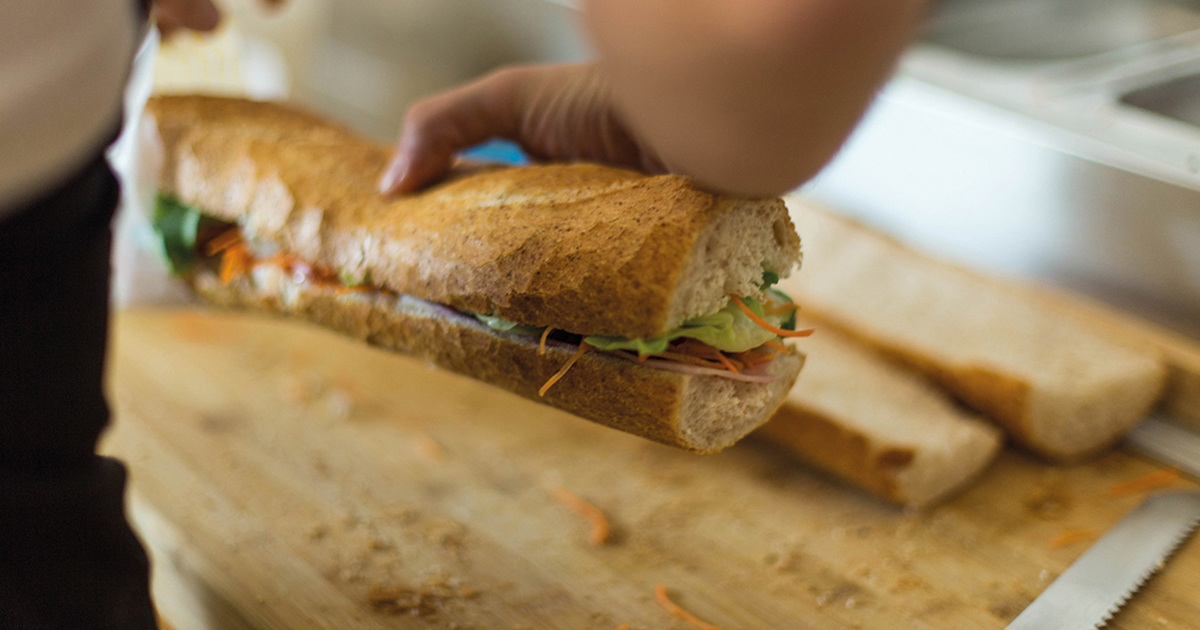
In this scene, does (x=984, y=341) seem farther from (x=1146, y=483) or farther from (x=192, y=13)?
(x=192, y=13)

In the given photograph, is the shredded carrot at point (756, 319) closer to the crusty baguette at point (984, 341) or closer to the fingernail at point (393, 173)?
the fingernail at point (393, 173)

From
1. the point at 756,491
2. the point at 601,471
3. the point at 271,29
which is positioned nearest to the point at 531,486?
the point at 601,471

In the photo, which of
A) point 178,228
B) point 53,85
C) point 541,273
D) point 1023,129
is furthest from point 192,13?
point 1023,129

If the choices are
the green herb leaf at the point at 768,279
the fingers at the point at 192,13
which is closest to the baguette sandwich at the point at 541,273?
the green herb leaf at the point at 768,279

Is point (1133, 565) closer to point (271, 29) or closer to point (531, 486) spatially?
point (531, 486)

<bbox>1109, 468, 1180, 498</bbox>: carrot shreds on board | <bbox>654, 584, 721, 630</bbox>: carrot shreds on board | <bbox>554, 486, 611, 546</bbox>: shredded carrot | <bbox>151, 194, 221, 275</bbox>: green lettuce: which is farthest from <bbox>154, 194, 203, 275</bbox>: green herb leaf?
<bbox>1109, 468, 1180, 498</bbox>: carrot shreds on board
